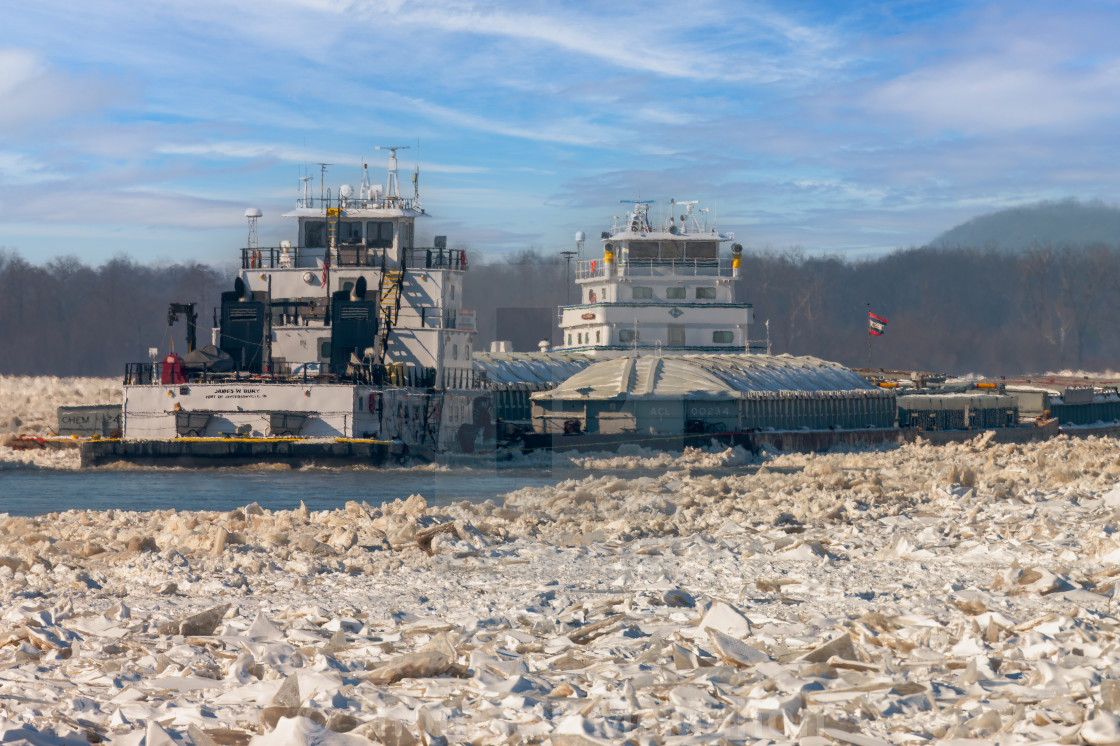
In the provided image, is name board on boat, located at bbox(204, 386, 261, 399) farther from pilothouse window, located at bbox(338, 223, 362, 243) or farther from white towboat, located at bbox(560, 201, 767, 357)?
white towboat, located at bbox(560, 201, 767, 357)

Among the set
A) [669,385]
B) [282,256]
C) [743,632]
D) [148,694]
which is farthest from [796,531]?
[282,256]

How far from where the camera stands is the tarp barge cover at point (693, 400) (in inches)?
1587

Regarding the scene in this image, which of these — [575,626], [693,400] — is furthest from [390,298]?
[575,626]

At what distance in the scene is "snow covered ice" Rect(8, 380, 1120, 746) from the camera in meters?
7.03

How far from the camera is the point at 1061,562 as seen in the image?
11.1 metres

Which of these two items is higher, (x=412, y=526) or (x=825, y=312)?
(x=825, y=312)

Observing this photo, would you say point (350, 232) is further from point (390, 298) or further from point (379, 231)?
point (390, 298)

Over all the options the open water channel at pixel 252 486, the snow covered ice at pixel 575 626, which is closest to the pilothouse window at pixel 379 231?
the open water channel at pixel 252 486

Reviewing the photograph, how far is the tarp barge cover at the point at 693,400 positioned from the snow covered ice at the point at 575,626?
24.3m

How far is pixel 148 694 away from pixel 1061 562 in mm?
7949

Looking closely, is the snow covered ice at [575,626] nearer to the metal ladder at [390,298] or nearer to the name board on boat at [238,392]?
the name board on boat at [238,392]

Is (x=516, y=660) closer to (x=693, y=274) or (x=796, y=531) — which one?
(x=796, y=531)

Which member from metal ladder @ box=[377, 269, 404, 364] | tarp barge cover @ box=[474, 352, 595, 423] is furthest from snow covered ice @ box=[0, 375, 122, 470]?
tarp barge cover @ box=[474, 352, 595, 423]

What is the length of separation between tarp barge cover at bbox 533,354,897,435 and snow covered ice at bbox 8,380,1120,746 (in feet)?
79.7
